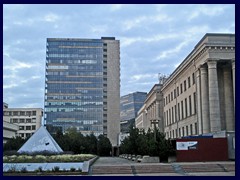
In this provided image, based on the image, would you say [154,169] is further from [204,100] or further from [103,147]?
[103,147]

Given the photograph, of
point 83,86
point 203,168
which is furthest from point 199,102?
point 83,86

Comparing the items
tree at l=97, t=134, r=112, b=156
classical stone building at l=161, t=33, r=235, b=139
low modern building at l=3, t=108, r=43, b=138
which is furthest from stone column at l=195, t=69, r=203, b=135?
low modern building at l=3, t=108, r=43, b=138

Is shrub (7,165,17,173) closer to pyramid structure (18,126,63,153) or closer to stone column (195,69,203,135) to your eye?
pyramid structure (18,126,63,153)

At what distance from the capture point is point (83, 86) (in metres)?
148

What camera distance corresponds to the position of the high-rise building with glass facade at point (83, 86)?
474 ft

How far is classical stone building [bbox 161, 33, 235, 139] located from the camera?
2117 inches

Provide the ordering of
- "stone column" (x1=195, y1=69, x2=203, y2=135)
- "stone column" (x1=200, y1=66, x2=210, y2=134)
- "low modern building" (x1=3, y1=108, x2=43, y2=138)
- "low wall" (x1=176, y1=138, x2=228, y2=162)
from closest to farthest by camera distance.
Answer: "low wall" (x1=176, y1=138, x2=228, y2=162) < "stone column" (x1=200, y1=66, x2=210, y2=134) < "stone column" (x1=195, y1=69, x2=203, y2=135) < "low modern building" (x1=3, y1=108, x2=43, y2=138)

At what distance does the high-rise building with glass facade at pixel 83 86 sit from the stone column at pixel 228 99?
89931 millimetres

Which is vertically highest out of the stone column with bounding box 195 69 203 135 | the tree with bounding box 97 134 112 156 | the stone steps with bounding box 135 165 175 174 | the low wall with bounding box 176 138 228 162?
the stone column with bounding box 195 69 203 135

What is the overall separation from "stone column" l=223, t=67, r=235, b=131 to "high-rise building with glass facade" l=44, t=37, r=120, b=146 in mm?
89931

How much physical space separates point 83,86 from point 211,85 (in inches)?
3845

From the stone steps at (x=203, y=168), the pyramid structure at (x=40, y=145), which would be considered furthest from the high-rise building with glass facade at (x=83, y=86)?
the stone steps at (x=203, y=168)

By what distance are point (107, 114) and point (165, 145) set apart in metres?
112
